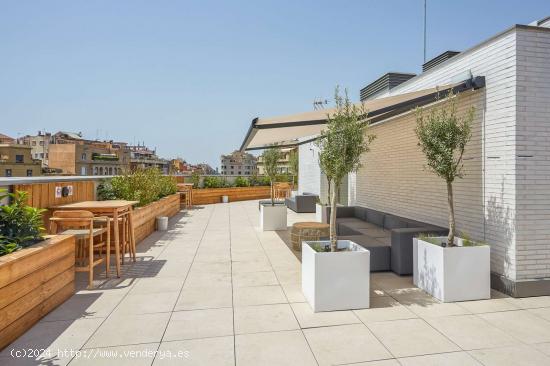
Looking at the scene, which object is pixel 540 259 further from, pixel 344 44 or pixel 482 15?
pixel 344 44

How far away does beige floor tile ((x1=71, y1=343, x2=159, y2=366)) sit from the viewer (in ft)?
8.55

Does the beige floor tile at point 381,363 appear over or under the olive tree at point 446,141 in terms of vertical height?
under

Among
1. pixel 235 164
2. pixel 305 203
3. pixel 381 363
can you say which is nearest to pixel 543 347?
pixel 381 363

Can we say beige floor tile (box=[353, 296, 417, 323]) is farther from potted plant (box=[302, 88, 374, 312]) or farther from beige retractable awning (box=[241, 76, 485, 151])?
beige retractable awning (box=[241, 76, 485, 151])

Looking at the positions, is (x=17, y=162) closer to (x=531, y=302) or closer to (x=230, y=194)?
(x=230, y=194)

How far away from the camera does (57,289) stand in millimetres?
3781

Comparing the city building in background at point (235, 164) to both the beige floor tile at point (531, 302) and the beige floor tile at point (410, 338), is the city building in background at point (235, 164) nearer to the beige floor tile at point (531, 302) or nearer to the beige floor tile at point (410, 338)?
the beige floor tile at point (531, 302)

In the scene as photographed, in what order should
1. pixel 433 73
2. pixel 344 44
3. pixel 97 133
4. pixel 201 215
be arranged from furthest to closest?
pixel 97 133 → pixel 201 215 → pixel 344 44 → pixel 433 73

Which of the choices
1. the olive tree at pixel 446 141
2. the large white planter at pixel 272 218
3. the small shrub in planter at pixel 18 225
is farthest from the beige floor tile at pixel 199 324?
the large white planter at pixel 272 218

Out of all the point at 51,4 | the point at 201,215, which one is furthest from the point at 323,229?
the point at 51,4

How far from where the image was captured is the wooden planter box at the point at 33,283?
2863 mm

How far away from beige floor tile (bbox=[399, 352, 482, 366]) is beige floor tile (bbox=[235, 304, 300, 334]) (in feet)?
3.47

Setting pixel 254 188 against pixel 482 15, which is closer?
pixel 482 15

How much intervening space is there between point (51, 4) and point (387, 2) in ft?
26.1
